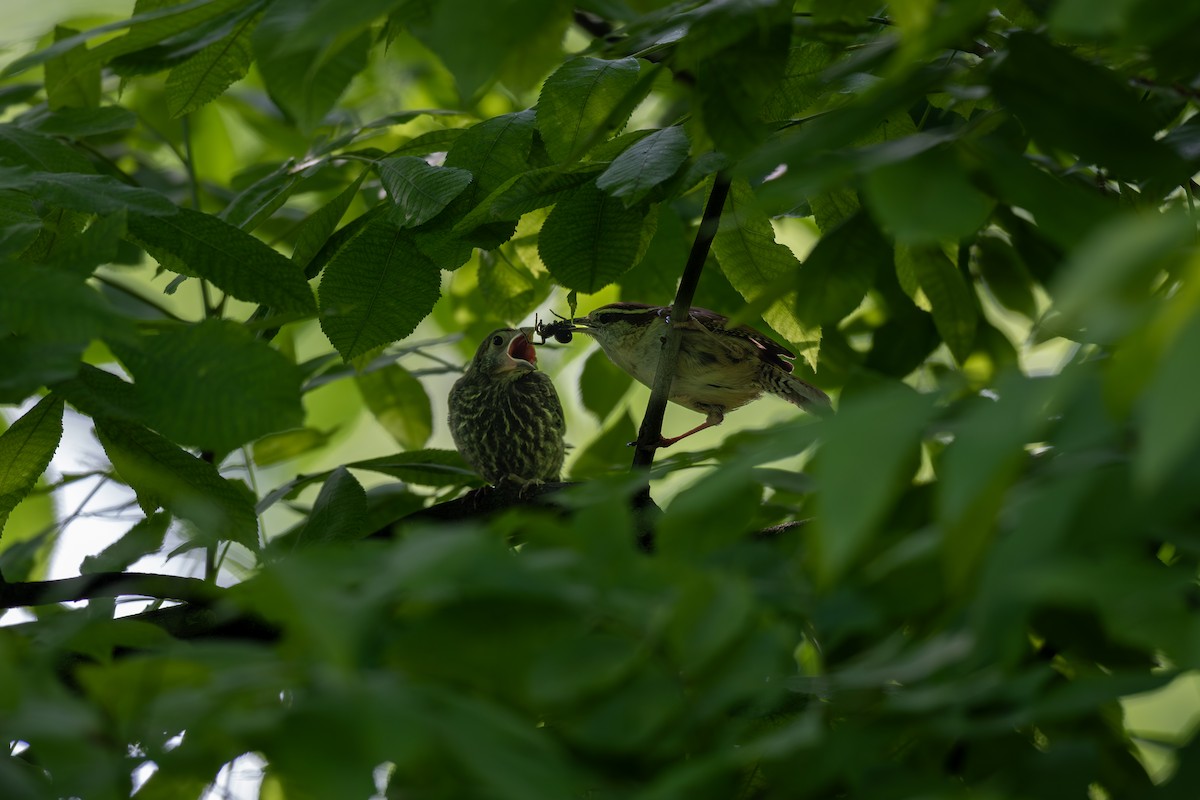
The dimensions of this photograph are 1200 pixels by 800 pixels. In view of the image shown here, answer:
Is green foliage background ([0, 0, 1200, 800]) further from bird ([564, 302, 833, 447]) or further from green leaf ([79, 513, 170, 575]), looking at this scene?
bird ([564, 302, 833, 447])

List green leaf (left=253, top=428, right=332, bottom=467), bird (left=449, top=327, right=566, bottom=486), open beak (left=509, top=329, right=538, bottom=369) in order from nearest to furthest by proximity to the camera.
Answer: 1. green leaf (left=253, top=428, right=332, bottom=467)
2. bird (left=449, top=327, right=566, bottom=486)
3. open beak (left=509, top=329, right=538, bottom=369)

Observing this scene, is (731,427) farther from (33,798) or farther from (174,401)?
(33,798)

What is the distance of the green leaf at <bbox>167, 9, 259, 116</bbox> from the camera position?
198 centimetres

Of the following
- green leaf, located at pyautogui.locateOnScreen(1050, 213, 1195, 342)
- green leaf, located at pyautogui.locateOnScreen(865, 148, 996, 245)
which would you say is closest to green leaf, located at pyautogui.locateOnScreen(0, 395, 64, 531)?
green leaf, located at pyautogui.locateOnScreen(865, 148, 996, 245)

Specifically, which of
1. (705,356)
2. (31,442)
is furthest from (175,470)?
(705,356)

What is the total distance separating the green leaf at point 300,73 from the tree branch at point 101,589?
0.70 metres

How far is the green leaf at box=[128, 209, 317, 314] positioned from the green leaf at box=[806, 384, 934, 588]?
1.07 metres

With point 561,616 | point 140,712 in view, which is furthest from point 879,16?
point 140,712

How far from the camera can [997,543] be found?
33.0 inches

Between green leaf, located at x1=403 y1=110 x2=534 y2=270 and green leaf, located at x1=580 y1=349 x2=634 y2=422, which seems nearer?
green leaf, located at x1=403 y1=110 x2=534 y2=270

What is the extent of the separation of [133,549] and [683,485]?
0.74 meters

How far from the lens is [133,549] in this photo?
1543 millimetres

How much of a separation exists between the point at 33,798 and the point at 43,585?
0.96m

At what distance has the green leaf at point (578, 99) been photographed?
1774 millimetres
